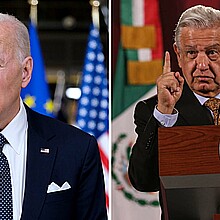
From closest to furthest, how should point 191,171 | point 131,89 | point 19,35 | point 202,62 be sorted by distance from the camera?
1. point 191,171
2. point 19,35
3. point 202,62
4. point 131,89

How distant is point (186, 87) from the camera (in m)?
3.40

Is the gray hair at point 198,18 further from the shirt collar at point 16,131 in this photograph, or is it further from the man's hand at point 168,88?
the shirt collar at point 16,131

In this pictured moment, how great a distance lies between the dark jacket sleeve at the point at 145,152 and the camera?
338cm

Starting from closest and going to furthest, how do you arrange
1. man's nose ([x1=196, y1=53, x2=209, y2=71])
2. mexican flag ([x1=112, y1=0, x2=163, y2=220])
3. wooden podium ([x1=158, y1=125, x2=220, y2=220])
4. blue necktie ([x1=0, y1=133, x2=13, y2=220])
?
wooden podium ([x1=158, y1=125, x2=220, y2=220]) → blue necktie ([x1=0, y1=133, x2=13, y2=220]) → man's nose ([x1=196, y1=53, x2=209, y2=71]) → mexican flag ([x1=112, y1=0, x2=163, y2=220])

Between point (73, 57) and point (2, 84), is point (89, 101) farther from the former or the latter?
point (73, 57)

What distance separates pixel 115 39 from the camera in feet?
11.5

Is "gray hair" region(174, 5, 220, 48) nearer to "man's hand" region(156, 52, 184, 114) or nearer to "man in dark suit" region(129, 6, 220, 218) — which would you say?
"man in dark suit" region(129, 6, 220, 218)

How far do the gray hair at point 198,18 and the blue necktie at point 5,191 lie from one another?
113cm

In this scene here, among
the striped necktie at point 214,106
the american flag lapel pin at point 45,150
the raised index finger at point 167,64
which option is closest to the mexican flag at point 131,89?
the raised index finger at point 167,64

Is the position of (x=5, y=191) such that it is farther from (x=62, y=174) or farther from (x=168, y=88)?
(x=168, y=88)

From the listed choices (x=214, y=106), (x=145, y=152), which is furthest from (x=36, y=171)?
(x=214, y=106)

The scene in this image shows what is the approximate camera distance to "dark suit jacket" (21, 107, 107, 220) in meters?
2.74

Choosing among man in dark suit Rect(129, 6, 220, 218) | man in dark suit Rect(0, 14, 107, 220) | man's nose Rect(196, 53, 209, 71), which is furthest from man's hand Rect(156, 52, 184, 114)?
man in dark suit Rect(0, 14, 107, 220)

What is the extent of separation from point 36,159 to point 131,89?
857 mm
